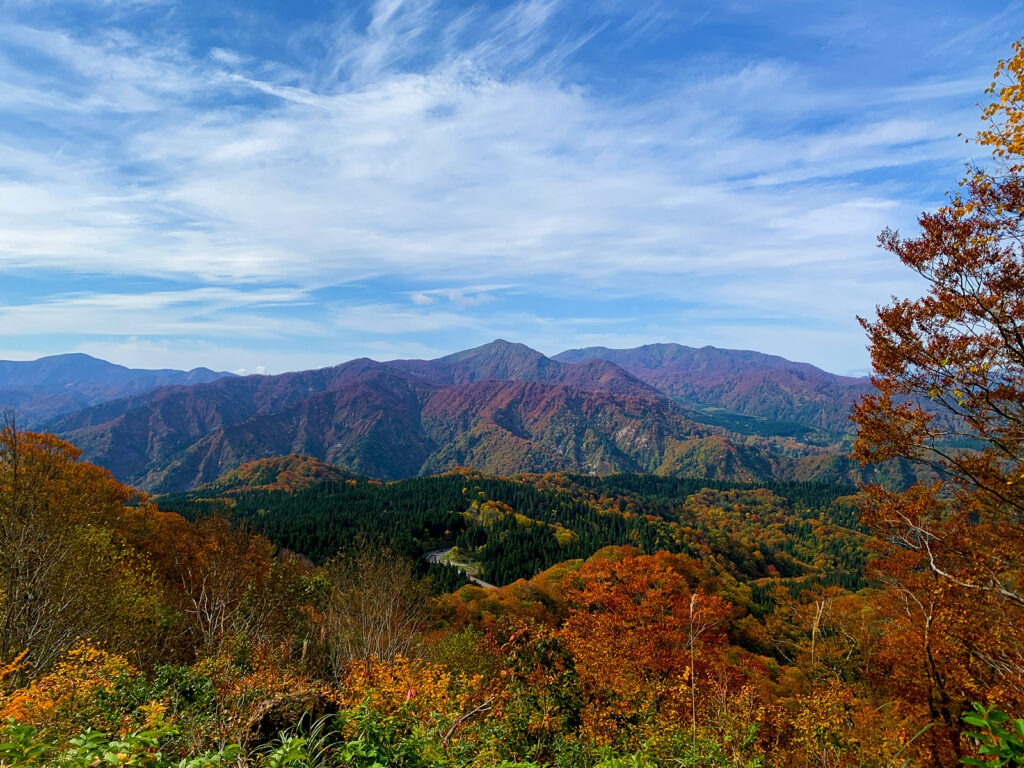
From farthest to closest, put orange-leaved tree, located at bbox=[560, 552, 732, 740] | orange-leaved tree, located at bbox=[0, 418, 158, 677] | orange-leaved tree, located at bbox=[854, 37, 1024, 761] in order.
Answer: orange-leaved tree, located at bbox=[560, 552, 732, 740] < orange-leaved tree, located at bbox=[0, 418, 158, 677] < orange-leaved tree, located at bbox=[854, 37, 1024, 761]

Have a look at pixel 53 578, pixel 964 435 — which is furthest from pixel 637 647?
pixel 53 578

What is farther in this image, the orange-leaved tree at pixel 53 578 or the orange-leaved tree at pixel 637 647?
the orange-leaved tree at pixel 637 647

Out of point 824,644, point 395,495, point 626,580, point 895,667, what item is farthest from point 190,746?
point 395,495

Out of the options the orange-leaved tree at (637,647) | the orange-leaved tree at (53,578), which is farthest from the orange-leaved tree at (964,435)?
the orange-leaved tree at (53,578)

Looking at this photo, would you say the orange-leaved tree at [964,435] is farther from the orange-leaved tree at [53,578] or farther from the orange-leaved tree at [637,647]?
the orange-leaved tree at [53,578]

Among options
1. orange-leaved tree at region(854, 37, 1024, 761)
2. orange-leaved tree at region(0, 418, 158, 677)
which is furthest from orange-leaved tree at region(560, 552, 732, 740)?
orange-leaved tree at region(0, 418, 158, 677)

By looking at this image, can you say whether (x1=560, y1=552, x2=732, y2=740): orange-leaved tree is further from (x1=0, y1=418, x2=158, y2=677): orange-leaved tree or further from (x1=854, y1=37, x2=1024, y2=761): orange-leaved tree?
(x1=0, y1=418, x2=158, y2=677): orange-leaved tree

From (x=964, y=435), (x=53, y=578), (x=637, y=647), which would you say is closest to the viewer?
(x=964, y=435)

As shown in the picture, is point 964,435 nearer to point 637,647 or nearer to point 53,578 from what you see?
point 637,647

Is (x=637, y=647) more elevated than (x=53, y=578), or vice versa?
(x=53, y=578)

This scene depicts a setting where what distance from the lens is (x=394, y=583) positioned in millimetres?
31625

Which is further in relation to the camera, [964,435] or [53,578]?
[53,578]

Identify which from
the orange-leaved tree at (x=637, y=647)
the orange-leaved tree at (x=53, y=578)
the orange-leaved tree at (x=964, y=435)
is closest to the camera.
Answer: the orange-leaved tree at (x=964, y=435)

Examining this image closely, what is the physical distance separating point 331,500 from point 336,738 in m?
140
